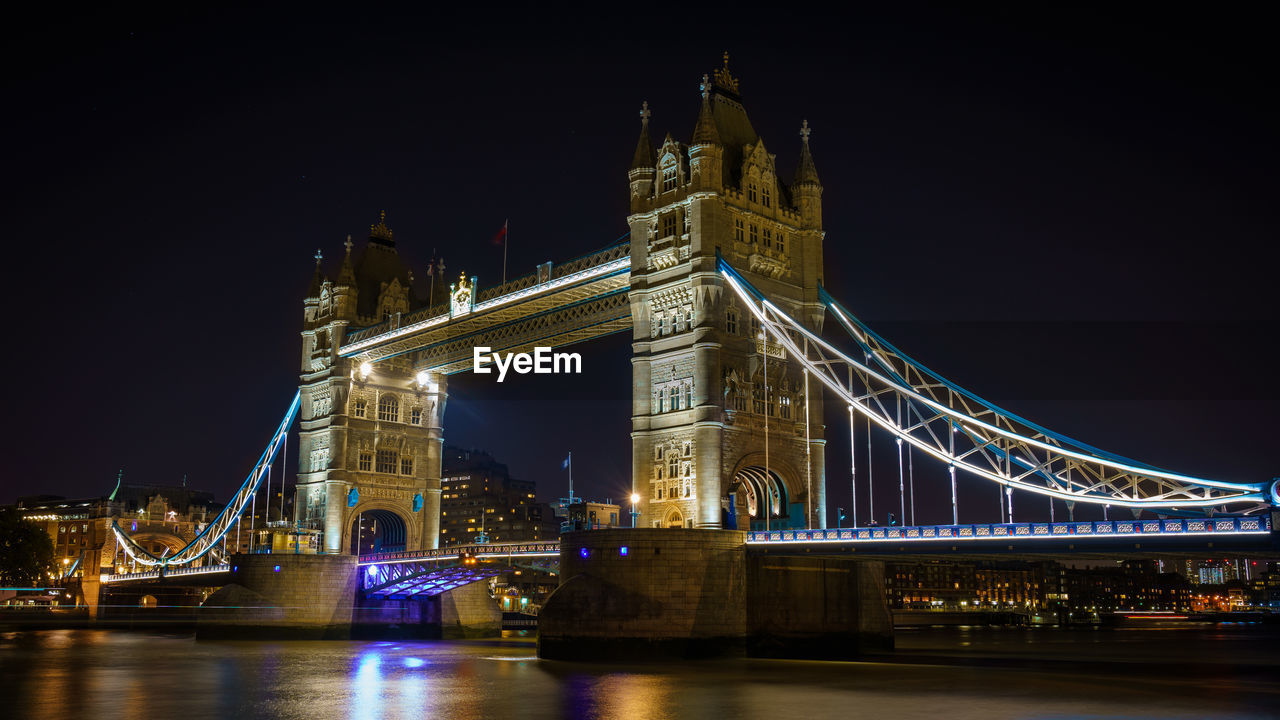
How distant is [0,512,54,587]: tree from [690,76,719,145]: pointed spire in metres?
80.8

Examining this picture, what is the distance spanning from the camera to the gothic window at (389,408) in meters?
82.2

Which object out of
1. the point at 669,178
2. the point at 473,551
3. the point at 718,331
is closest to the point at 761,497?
the point at 718,331

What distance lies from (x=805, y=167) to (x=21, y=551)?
8222 centimetres

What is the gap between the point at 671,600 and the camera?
4612 centimetres

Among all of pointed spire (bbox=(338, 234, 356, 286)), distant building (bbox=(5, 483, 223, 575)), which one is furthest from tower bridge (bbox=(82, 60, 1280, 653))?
distant building (bbox=(5, 483, 223, 575))

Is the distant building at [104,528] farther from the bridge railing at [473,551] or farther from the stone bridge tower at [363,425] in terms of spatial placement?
the bridge railing at [473,551]

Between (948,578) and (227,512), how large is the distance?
444 ft

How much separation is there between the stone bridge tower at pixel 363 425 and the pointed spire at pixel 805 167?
31276mm

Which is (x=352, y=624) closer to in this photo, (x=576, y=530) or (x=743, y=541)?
(x=576, y=530)

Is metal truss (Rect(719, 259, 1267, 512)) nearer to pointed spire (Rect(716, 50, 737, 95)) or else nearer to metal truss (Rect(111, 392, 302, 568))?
pointed spire (Rect(716, 50, 737, 95))

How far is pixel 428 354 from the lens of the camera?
80.8 meters

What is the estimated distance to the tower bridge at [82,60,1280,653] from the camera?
41.3 m

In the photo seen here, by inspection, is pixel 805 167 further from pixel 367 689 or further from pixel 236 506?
pixel 236 506

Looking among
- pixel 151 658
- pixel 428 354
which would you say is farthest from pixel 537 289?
pixel 151 658
